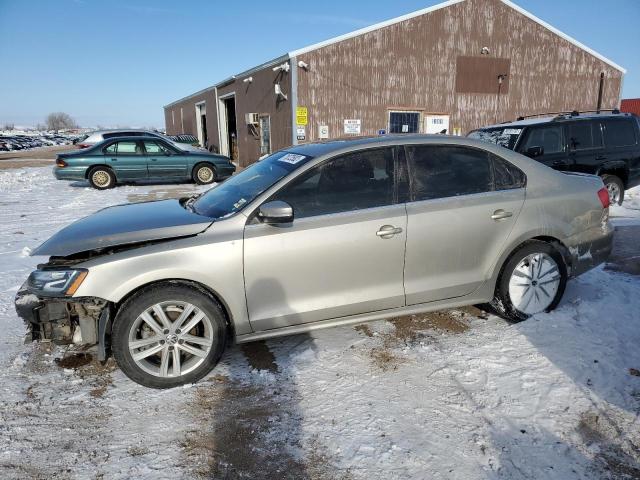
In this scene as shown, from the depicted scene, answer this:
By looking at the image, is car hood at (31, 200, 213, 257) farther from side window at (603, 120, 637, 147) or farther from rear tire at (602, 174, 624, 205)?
rear tire at (602, 174, 624, 205)

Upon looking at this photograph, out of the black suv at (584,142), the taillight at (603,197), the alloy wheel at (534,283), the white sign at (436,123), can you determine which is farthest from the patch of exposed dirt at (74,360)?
the white sign at (436,123)

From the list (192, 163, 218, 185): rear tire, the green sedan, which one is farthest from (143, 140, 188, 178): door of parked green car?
(192, 163, 218, 185): rear tire

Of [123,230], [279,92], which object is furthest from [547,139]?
[279,92]

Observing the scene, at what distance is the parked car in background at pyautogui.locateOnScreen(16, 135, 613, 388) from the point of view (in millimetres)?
2936

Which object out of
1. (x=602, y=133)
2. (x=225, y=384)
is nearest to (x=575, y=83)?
(x=602, y=133)

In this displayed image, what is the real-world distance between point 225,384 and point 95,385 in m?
0.91

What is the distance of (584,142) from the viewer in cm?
784

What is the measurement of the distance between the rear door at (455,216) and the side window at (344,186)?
0.22 metres

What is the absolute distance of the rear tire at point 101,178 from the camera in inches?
504

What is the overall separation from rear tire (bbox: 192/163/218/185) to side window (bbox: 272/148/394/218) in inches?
433

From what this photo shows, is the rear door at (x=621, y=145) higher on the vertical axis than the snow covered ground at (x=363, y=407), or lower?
higher

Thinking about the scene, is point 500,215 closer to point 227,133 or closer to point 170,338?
point 170,338

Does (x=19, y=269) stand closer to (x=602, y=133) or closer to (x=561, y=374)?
(x=561, y=374)

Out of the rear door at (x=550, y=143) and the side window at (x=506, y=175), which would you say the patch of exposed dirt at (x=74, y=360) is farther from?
the rear door at (x=550, y=143)
